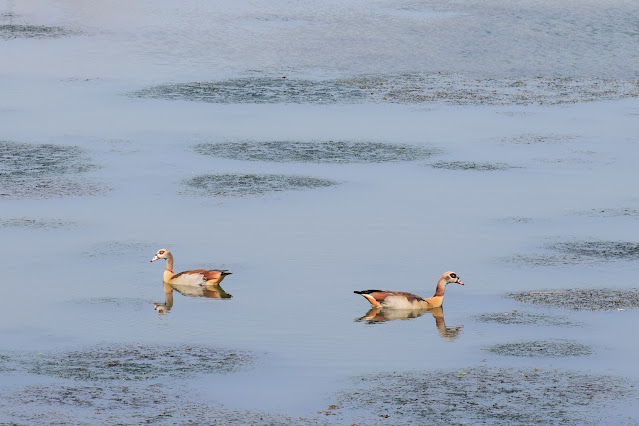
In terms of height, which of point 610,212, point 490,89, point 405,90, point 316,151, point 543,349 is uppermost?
point 490,89

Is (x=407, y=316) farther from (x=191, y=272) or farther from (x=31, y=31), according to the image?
(x=31, y=31)

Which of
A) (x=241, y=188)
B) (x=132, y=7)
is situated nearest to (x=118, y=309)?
(x=241, y=188)

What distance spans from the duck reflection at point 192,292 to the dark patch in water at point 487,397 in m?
4.10

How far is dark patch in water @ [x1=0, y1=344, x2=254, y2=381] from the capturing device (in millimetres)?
15297

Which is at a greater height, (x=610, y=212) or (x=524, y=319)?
(x=610, y=212)

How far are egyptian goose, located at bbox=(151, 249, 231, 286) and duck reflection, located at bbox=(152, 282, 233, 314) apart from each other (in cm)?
6

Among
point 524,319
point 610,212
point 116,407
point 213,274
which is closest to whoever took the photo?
point 116,407

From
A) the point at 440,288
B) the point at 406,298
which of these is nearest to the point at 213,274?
the point at 406,298

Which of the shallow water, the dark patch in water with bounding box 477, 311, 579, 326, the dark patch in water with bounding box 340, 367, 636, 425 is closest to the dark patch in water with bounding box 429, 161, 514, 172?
the shallow water

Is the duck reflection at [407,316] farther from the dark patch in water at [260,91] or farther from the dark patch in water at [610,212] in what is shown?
the dark patch in water at [260,91]

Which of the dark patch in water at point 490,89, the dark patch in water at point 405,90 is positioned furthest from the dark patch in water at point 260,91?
the dark patch in water at point 490,89

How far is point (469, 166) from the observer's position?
86.3ft

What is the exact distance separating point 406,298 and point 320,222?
435cm

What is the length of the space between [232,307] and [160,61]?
20.2 m
